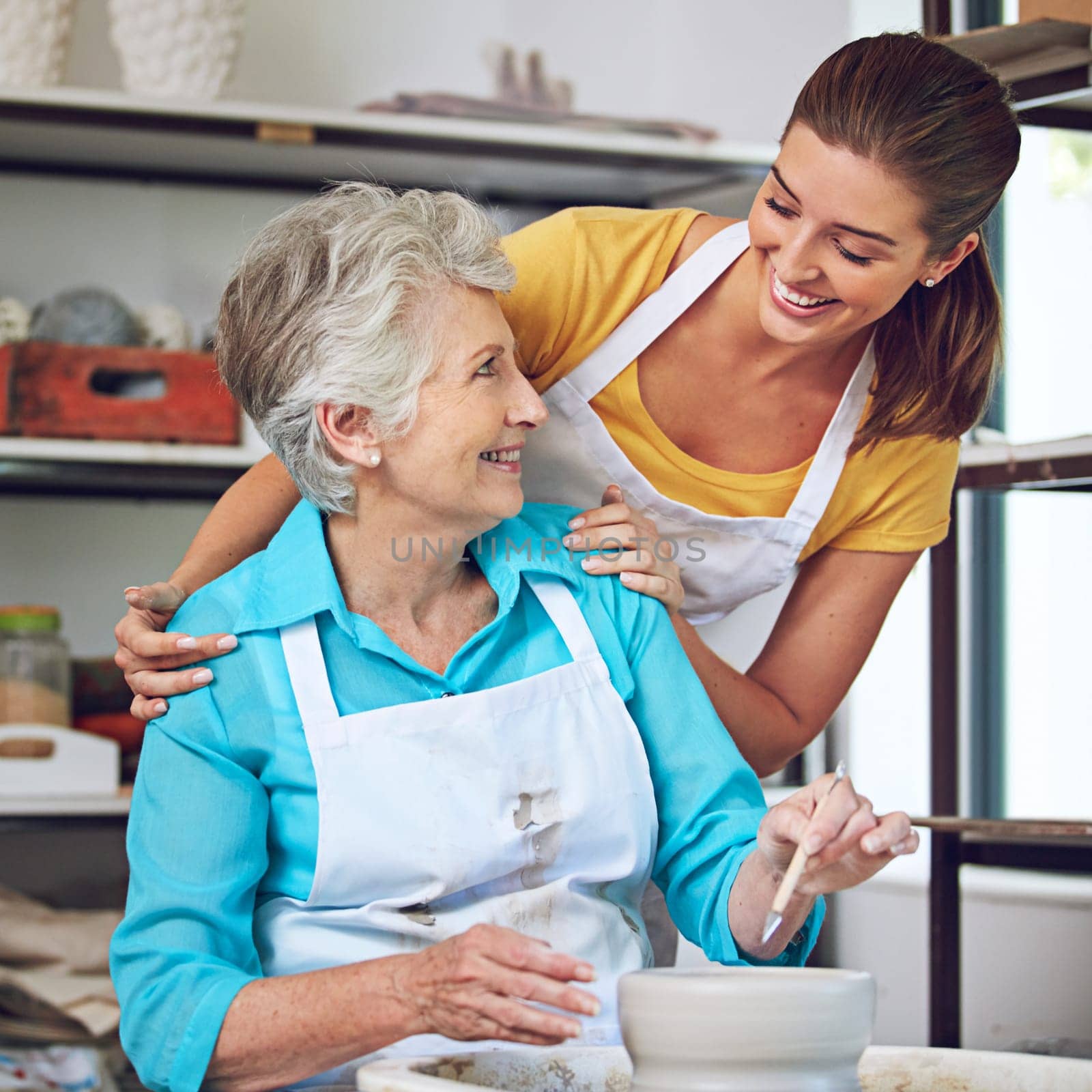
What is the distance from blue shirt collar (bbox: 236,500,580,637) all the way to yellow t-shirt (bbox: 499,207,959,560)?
171 mm

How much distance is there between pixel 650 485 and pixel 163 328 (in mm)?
1066

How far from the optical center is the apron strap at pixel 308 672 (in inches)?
43.4

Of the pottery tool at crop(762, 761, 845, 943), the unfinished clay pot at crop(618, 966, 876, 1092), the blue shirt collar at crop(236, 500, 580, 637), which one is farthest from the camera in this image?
the blue shirt collar at crop(236, 500, 580, 637)

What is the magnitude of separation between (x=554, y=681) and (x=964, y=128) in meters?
0.57

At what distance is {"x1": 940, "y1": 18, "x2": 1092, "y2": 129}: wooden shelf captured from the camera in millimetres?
1519

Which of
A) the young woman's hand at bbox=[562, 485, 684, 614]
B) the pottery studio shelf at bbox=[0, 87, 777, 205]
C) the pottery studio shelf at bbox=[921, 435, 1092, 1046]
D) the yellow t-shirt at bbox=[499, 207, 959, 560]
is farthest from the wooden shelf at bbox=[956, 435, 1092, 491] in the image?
the pottery studio shelf at bbox=[0, 87, 777, 205]

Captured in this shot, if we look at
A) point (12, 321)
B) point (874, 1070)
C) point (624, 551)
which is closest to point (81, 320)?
point (12, 321)

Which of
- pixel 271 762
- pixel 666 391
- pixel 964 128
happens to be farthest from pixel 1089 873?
pixel 271 762

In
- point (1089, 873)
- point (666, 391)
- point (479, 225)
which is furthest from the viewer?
point (1089, 873)

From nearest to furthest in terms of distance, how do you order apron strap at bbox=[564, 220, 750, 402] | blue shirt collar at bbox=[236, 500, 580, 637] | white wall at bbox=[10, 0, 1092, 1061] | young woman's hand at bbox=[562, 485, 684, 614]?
blue shirt collar at bbox=[236, 500, 580, 637] → young woman's hand at bbox=[562, 485, 684, 614] → apron strap at bbox=[564, 220, 750, 402] → white wall at bbox=[10, 0, 1092, 1061]

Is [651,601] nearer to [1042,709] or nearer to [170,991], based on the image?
[170,991]

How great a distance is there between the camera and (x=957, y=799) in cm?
198

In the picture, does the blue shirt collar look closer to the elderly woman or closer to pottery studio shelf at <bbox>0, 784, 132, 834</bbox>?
the elderly woman

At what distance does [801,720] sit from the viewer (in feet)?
4.86
